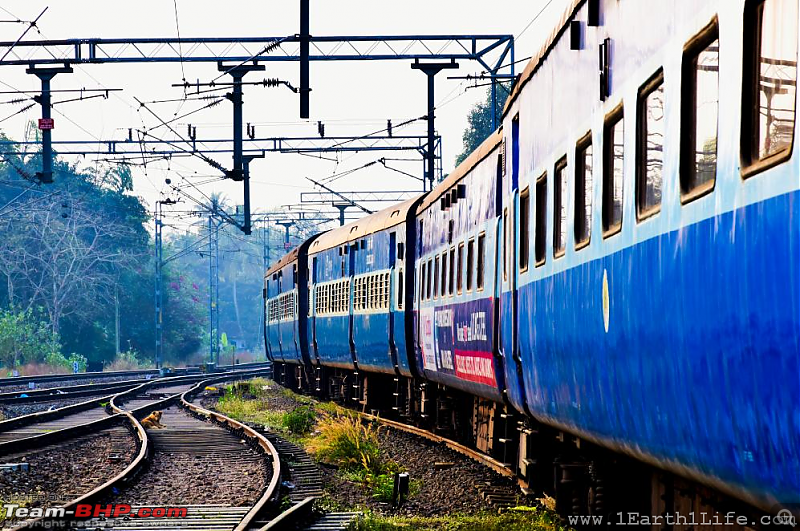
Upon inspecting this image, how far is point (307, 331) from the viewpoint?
105ft

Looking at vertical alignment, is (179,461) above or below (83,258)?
below

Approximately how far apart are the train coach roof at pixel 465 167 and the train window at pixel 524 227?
6.23 ft

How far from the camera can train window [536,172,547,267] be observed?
874 centimetres

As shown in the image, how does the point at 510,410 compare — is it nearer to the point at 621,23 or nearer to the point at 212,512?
the point at 212,512

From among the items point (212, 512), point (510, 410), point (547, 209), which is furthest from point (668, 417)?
point (212, 512)

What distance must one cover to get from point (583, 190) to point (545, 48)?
5.63 ft

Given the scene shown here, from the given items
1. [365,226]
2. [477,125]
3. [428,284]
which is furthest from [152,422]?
[477,125]

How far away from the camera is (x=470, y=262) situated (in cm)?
1377

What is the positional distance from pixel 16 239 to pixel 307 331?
4070 centimetres

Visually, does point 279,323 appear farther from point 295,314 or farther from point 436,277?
point 436,277

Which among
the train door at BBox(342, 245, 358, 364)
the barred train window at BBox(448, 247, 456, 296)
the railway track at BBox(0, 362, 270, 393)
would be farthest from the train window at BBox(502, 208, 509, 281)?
the railway track at BBox(0, 362, 270, 393)

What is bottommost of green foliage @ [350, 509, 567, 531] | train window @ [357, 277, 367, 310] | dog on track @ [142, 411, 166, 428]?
dog on track @ [142, 411, 166, 428]

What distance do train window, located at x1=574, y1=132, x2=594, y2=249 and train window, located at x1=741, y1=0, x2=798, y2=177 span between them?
2.89 metres

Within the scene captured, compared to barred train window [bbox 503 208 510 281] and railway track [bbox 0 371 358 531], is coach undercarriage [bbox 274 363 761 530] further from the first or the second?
railway track [bbox 0 371 358 531]
